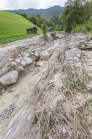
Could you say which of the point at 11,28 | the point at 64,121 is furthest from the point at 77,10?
the point at 64,121

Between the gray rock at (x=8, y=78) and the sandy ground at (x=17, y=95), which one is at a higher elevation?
the gray rock at (x=8, y=78)

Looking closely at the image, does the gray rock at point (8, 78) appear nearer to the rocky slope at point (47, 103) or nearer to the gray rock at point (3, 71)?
the rocky slope at point (47, 103)

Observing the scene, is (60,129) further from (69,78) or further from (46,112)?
(69,78)

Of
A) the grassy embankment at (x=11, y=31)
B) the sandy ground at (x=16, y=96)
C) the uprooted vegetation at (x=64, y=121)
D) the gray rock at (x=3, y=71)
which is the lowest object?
the sandy ground at (x=16, y=96)

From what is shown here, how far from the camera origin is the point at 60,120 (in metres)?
1.57

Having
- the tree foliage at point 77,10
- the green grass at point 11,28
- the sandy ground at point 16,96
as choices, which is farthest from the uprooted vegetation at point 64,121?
the tree foliage at point 77,10

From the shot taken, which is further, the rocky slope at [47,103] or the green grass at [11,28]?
the green grass at [11,28]

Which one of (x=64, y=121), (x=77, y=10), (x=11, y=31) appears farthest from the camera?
(x=11, y=31)

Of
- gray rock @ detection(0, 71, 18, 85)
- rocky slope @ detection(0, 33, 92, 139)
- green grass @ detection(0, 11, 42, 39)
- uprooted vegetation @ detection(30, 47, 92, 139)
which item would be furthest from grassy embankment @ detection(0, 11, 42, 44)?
uprooted vegetation @ detection(30, 47, 92, 139)

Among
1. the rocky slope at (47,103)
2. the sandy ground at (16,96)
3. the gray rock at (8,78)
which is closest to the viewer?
the rocky slope at (47,103)

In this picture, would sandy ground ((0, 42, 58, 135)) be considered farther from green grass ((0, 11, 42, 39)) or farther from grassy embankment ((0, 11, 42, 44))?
green grass ((0, 11, 42, 39))

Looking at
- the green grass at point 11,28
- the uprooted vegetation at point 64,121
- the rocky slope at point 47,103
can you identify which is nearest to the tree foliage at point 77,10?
the green grass at point 11,28

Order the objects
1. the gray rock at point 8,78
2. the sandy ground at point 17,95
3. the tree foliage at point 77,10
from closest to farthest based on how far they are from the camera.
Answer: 1. the sandy ground at point 17,95
2. the gray rock at point 8,78
3. the tree foliage at point 77,10

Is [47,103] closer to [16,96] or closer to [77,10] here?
[16,96]
